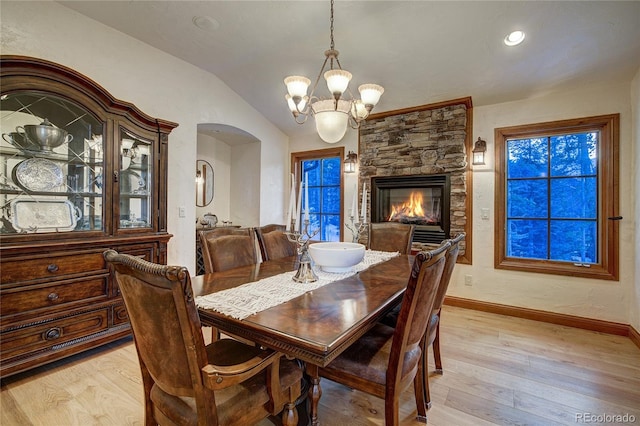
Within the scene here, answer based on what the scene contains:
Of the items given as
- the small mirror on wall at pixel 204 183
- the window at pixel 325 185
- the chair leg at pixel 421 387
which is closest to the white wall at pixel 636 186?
the chair leg at pixel 421 387

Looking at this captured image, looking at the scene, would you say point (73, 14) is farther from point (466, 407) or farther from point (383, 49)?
point (466, 407)

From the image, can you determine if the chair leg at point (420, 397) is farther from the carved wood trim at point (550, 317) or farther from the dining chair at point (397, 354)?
the carved wood trim at point (550, 317)

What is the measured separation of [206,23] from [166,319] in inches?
105

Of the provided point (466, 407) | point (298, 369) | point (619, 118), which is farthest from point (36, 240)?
point (619, 118)

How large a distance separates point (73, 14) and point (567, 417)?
14.6ft

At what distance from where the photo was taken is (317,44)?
284 cm

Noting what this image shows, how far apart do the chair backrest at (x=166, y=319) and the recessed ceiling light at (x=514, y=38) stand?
2.96 meters

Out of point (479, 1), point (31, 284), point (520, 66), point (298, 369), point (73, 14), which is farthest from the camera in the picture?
point (520, 66)

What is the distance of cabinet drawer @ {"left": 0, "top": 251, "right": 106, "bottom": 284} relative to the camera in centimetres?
196

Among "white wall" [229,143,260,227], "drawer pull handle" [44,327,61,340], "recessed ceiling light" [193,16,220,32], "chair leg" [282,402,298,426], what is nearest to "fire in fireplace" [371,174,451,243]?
"white wall" [229,143,260,227]

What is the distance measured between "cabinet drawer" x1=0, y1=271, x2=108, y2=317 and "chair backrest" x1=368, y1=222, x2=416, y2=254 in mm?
2411

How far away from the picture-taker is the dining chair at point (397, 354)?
122cm

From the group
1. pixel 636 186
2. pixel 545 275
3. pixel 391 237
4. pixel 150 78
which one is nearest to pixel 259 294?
pixel 391 237

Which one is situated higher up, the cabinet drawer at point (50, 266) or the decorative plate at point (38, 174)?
the decorative plate at point (38, 174)
